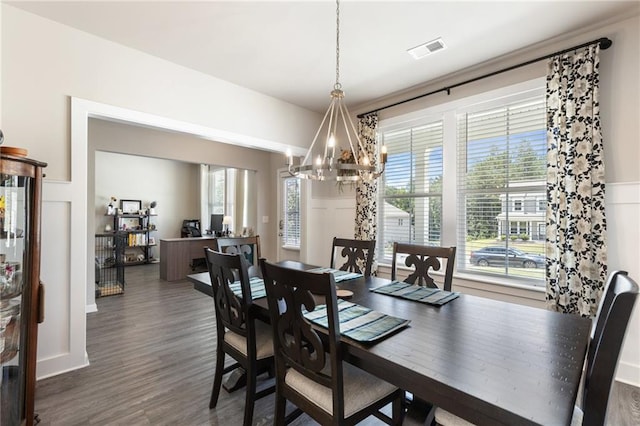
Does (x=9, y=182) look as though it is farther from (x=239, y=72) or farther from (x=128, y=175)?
(x=128, y=175)

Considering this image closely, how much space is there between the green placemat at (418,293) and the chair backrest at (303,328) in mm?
699

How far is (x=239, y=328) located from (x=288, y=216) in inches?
164

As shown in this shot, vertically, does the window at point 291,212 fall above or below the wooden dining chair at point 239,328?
above

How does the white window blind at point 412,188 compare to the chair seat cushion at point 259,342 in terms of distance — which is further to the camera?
the white window blind at point 412,188

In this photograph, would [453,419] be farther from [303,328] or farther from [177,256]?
[177,256]

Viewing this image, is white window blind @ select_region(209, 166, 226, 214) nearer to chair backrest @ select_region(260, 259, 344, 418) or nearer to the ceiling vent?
the ceiling vent

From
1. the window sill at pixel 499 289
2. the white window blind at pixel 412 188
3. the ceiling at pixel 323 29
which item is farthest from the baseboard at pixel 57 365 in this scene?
the window sill at pixel 499 289

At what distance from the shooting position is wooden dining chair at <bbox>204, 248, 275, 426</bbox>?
1711 millimetres

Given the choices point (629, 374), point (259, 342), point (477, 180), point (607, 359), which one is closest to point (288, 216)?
point (477, 180)

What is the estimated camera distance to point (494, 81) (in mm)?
3045

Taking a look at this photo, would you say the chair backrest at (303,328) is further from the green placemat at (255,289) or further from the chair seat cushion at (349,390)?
the green placemat at (255,289)

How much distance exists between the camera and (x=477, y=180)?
3191 millimetres

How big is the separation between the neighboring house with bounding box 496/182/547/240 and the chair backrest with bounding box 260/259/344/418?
2439mm

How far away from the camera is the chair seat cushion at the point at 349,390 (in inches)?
52.7
